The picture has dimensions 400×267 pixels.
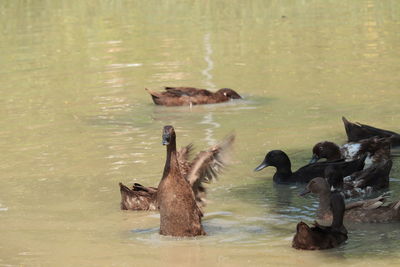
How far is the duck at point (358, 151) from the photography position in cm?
1300

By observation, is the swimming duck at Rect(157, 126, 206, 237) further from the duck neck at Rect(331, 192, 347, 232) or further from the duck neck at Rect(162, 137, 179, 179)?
the duck neck at Rect(331, 192, 347, 232)

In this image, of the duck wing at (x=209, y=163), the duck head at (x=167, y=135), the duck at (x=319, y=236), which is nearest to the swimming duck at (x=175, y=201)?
the duck head at (x=167, y=135)

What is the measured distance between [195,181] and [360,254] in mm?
1937

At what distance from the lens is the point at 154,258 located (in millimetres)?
9500

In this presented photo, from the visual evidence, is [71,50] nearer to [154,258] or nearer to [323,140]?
[323,140]

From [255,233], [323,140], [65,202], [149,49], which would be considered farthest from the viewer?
[149,49]

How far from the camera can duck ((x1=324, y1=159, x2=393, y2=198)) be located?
11.8 meters

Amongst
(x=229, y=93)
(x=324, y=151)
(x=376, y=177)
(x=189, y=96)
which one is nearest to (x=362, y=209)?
(x=376, y=177)

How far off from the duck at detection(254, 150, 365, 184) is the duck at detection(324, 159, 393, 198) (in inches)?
11.8

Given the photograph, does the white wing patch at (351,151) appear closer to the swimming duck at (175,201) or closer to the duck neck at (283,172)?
the duck neck at (283,172)

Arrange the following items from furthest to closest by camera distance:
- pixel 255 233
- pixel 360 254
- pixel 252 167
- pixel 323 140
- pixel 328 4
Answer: pixel 328 4 < pixel 323 140 < pixel 252 167 < pixel 255 233 < pixel 360 254

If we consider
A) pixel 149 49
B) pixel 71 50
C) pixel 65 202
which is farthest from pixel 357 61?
pixel 65 202

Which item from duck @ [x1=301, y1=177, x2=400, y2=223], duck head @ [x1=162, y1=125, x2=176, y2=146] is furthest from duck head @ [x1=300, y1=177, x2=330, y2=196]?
duck head @ [x1=162, y1=125, x2=176, y2=146]

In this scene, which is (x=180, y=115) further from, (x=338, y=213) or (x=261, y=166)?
A: (x=338, y=213)
